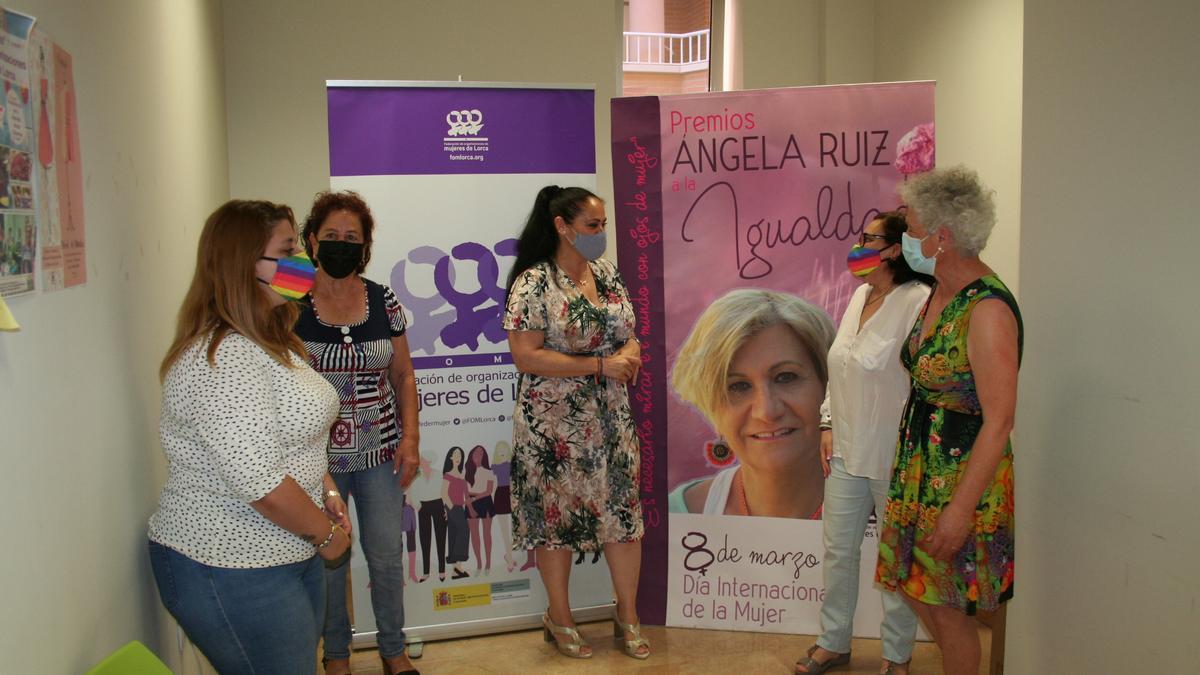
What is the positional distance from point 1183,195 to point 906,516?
3.18ft

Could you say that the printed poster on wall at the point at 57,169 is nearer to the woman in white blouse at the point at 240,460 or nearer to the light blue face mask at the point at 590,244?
the woman in white blouse at the point at 240,460

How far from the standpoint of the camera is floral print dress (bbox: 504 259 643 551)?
302 cm

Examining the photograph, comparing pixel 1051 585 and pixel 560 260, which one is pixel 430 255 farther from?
pixel 1051 585

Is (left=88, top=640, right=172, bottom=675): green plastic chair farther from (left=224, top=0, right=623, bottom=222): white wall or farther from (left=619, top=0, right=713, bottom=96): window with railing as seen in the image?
(left=619, top=0, right=713, bottom=96): window with railing

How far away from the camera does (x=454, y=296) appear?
10.8ft

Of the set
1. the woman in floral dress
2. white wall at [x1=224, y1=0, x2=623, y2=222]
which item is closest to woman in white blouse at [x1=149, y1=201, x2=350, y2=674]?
the woman in floral dress

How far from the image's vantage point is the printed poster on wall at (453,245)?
3.19m

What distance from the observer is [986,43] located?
12.7ft

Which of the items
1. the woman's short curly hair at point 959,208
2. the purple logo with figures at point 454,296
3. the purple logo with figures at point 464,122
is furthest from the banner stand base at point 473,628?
the woman's short curly hair at point 959,208

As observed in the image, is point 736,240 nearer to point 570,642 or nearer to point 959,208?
point 959,208

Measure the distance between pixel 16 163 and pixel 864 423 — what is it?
A: 2.24m

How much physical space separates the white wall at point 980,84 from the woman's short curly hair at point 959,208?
1353 millimetres

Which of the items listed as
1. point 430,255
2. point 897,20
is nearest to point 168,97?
point 430,255

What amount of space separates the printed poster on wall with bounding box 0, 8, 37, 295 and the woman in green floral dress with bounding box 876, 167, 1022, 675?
73.2 inches
